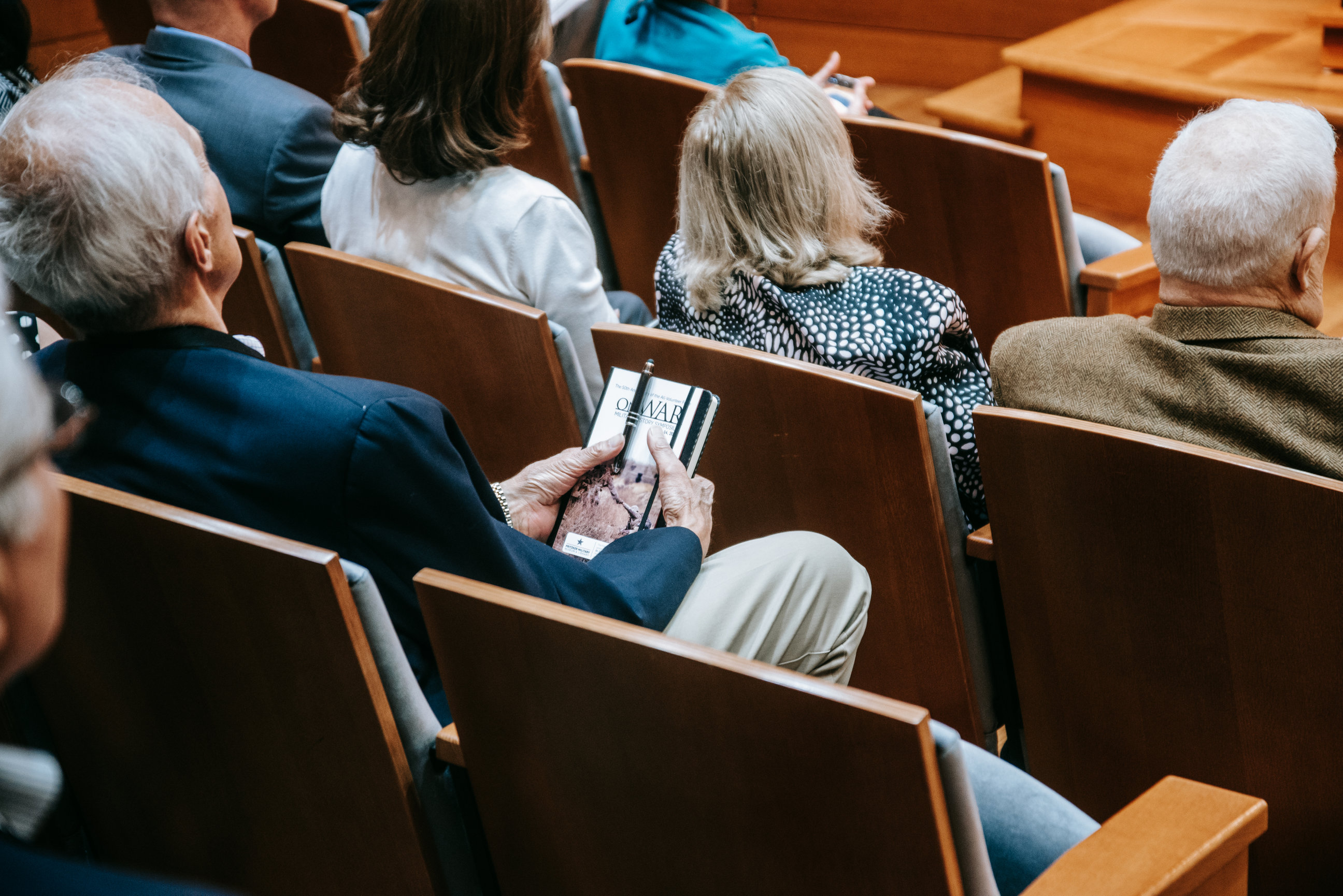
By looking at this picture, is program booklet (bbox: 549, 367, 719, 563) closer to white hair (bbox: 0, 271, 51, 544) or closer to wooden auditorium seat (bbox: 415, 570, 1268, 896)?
wooden auditorium seat (bbox: 415, 570, 1268, 896)

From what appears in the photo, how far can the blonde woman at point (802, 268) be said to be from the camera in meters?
1.06

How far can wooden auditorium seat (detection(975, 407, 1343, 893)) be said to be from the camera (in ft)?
2.29

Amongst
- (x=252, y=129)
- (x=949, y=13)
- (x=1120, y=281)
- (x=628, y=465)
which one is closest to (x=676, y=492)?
(x=628, y=465)

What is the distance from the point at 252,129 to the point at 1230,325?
1101 mm

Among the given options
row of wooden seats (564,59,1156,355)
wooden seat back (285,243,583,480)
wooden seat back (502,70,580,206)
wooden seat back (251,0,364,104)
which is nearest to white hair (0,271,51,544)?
wooden seat back (285,243,583,480)

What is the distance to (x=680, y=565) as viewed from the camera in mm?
858

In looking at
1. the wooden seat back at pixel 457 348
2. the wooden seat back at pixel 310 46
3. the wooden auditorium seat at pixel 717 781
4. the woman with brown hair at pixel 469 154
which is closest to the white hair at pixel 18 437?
the wooden auditorium seat at pixel 717 781

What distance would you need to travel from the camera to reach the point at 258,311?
1350 millimetres

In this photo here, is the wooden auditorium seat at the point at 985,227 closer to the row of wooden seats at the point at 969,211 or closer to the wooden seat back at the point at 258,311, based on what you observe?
the row of wooden seats at the point at 969,211

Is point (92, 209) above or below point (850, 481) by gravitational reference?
above

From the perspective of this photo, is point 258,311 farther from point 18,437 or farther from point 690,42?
point 18,437

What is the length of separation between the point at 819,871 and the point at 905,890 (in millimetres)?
43

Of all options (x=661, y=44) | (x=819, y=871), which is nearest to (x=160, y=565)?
(x=819, y=871)

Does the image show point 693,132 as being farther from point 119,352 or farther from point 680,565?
point 119,352
